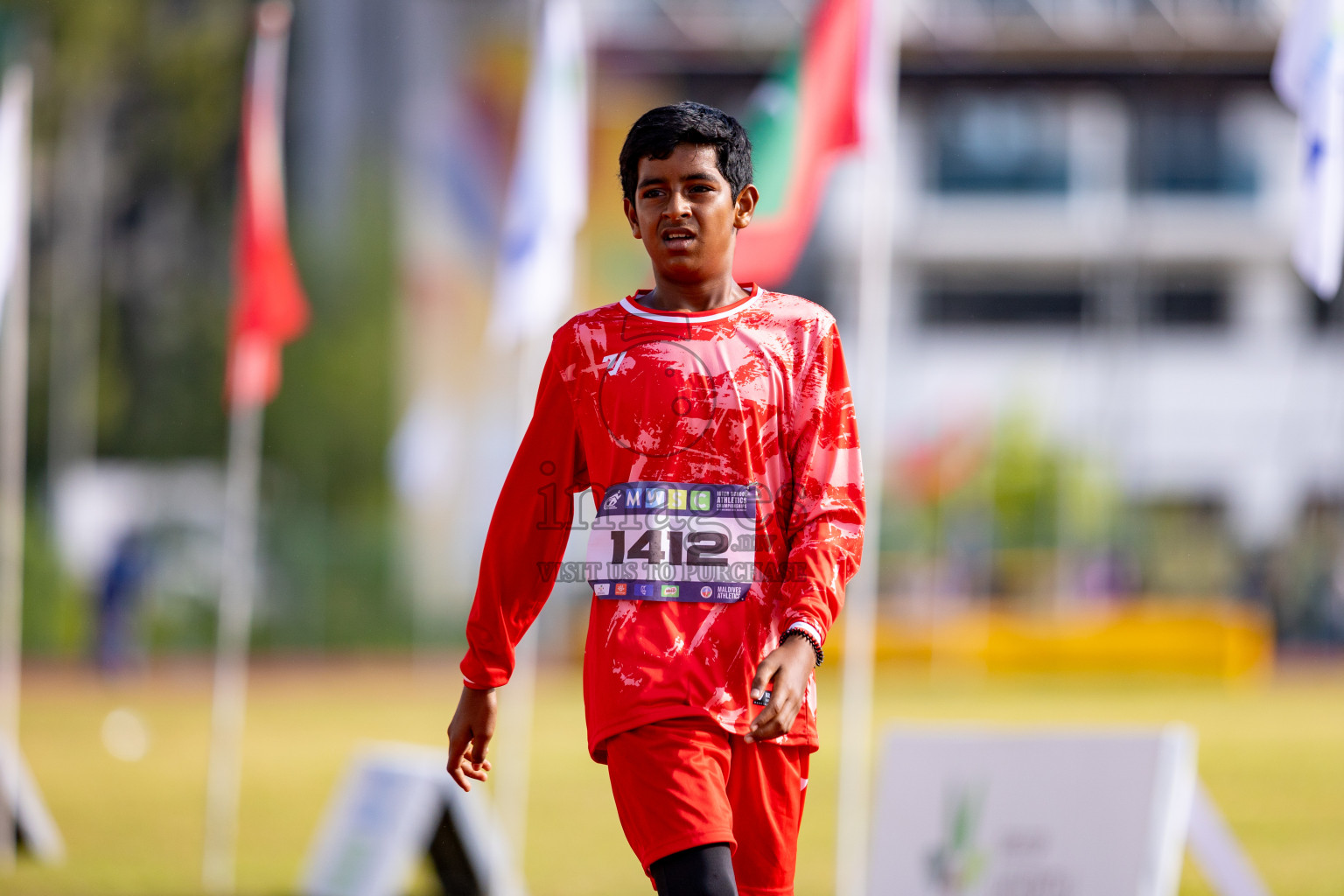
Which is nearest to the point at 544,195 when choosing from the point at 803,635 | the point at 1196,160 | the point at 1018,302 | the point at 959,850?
the point at 959,850

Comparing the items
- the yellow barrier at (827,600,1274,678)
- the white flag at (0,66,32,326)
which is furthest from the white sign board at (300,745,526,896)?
the yellow barrier at (827,600,1274,678)

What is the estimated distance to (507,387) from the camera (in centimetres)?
3759

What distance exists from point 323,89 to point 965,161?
55.4 feet

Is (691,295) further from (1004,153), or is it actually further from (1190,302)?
(1004,153)

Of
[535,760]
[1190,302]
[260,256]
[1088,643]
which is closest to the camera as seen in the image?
[260,256]

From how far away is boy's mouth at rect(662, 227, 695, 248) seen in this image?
361 centimetres

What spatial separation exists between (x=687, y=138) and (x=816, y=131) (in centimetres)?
497

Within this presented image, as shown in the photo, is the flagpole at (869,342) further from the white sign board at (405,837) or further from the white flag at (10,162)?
the white flag at (10,162)

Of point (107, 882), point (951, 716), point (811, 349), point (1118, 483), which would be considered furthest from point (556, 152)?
point (1118, 483)

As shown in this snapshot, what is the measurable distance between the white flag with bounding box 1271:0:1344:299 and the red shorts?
3.98 metres

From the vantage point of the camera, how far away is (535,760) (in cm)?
1683

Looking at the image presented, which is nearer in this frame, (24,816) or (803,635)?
(803,635)

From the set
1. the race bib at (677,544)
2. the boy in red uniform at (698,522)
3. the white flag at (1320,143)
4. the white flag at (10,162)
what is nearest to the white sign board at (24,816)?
the white flag at (10,162)

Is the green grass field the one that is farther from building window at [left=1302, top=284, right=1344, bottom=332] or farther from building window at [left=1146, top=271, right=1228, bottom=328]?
building window at [left=1302, top=284, right=1344, bottom=332]
